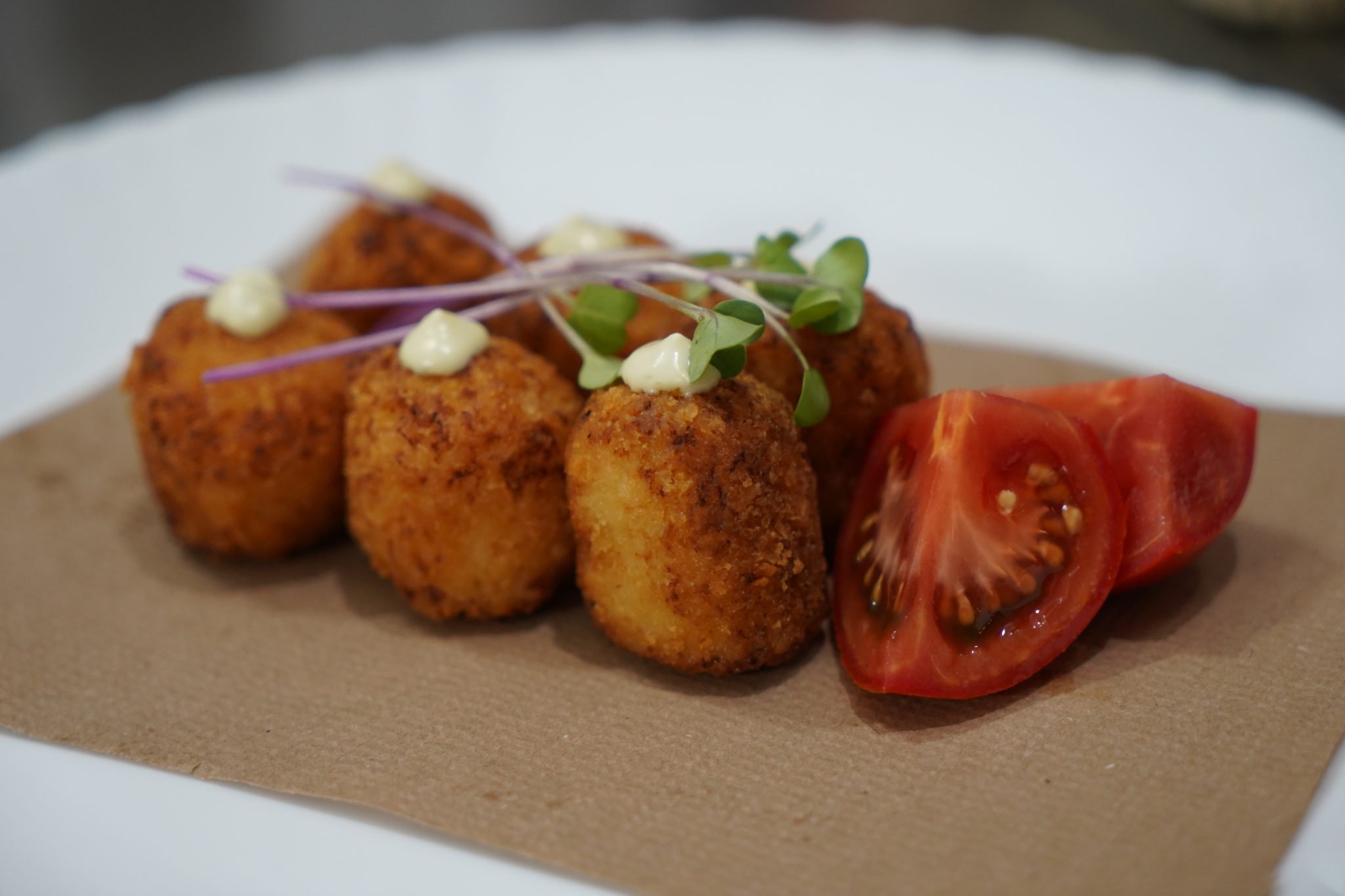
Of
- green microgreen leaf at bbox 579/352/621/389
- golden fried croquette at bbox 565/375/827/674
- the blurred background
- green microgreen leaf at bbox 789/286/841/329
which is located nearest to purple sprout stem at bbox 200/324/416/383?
green microgreen leaf at bbox 579/352/621/389

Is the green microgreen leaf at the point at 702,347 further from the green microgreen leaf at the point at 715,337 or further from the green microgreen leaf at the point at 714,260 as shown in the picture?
the green microgreen leaf at the point at 714,260

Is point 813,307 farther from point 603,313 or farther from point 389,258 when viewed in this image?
point 389,258

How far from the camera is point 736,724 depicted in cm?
186

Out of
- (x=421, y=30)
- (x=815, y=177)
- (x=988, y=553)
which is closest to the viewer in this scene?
(x=988, y=553)

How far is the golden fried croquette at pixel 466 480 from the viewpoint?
6.68 feet

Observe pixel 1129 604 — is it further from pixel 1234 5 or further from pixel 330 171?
pixel 1234 5

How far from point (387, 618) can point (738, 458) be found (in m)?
0.84

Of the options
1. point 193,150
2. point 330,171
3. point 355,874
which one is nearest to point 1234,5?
point 330,171

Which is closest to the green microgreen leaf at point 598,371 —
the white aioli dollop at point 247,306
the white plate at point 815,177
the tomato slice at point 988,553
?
the tomato slice at point 988,553

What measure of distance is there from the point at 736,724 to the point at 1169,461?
2.79 ft

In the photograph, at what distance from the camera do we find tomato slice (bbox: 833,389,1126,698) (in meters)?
1.79

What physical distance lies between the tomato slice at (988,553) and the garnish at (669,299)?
28 centimetres

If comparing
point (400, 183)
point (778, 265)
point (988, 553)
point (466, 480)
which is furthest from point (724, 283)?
point (400, 183)

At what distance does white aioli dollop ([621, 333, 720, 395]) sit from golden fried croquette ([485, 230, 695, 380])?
0.35 metres
